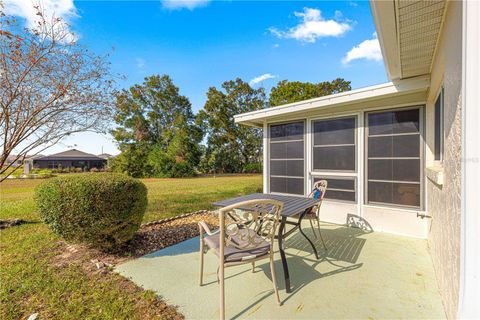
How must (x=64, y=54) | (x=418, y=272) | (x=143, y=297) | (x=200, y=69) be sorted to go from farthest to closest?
1. (x=200, y=69)
2. (x=64, y=54)
3. (x=418, y=272)
4. (x=143, y=297)

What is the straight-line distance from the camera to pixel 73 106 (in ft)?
14.2

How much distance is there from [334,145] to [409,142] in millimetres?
1261

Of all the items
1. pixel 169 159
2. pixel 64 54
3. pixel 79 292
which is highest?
pixel 64 54

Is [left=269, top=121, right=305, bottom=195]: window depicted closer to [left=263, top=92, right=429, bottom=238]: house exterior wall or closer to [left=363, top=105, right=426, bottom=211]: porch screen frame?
[left=263, top=92, right=429, bottom=238]: house exterior wall

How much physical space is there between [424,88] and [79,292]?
526cm

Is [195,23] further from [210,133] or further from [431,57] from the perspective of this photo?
[210,133]

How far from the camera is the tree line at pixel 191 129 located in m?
20.8

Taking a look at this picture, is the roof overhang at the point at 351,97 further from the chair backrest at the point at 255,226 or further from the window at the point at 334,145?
the chair backrest at the point at 255,226

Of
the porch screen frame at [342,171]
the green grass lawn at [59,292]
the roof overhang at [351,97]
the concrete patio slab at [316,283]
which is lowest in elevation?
the green grass lawn at [59,292]

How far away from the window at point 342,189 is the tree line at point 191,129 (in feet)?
59.1

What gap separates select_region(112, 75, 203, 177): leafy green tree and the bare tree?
647 inches

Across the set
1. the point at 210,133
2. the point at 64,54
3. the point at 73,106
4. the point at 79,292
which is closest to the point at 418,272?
the point at 79,292

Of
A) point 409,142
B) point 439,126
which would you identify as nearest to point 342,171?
point 409,142

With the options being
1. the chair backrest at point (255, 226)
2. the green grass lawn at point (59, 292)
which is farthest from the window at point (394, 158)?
the green grass lawn at point (59, 292)
